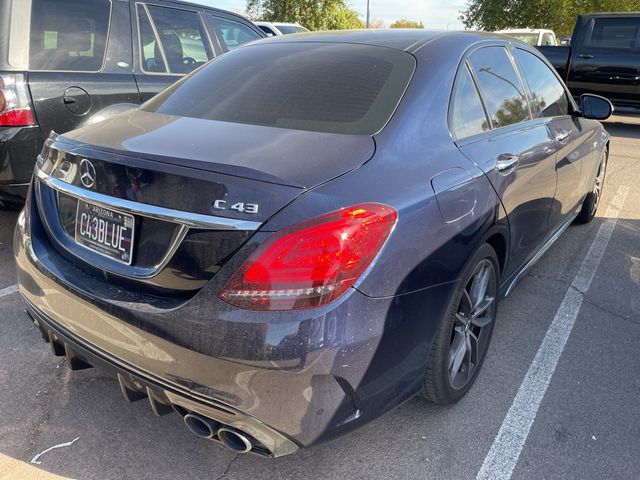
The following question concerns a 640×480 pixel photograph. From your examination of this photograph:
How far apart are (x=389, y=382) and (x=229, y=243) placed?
29.7 inches

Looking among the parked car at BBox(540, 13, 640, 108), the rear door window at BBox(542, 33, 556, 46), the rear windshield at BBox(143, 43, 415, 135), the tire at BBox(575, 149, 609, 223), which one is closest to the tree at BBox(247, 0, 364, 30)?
the rear door window at BBox(542, 33, 556, 46)

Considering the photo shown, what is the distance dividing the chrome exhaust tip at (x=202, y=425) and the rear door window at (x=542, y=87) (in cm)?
258

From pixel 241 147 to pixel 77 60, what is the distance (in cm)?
286

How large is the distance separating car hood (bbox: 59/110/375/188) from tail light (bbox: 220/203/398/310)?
170 mm

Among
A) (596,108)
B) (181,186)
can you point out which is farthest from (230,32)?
(181,186)

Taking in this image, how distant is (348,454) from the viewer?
226 centimetres

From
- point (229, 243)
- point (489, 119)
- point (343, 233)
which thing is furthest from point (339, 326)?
point (489, 119)

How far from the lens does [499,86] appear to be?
2984 mm

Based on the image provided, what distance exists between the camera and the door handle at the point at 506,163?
257cm

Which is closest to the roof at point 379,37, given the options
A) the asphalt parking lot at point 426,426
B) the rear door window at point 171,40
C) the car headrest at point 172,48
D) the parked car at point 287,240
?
the parked car at point 287,240

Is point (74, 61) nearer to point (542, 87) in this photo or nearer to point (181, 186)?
point (181, 186)

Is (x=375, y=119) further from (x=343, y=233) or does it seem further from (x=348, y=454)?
(x=348, y=454)

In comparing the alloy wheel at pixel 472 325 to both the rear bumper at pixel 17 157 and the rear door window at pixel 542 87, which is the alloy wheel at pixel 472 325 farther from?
the rear bumper at pixel 17 157

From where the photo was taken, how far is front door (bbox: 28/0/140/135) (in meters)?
3.85
